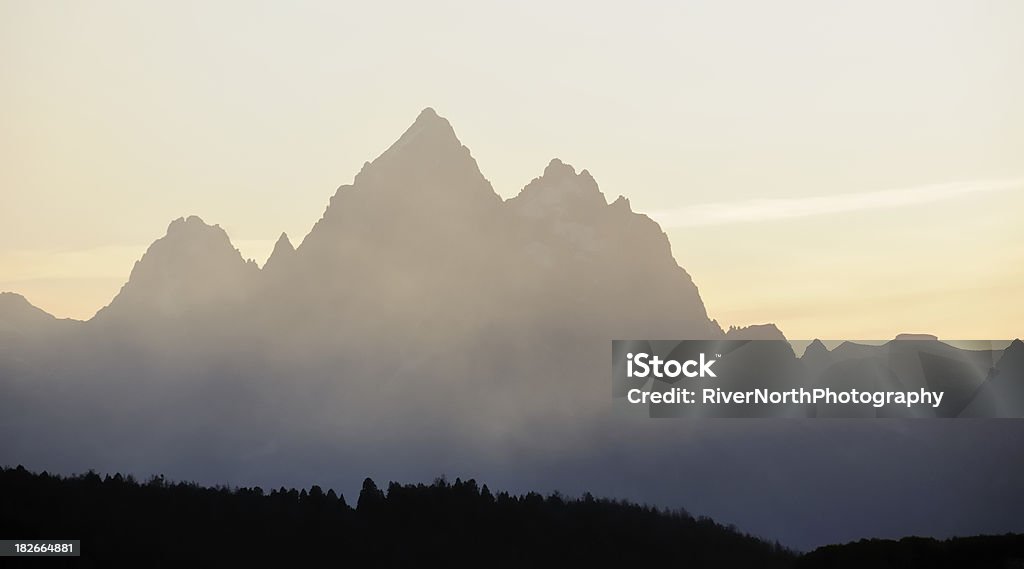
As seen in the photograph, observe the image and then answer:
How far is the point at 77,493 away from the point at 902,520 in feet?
468

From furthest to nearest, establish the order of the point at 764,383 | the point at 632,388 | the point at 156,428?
the point at 156,428 → the point at 764,383 → the point at 632,388

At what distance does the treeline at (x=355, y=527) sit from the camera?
222 feet

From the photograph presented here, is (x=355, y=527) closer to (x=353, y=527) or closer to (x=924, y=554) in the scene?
(x=353, y=527)

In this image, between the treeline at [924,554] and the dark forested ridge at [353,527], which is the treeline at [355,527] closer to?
the dark forested ridge at [353,527]

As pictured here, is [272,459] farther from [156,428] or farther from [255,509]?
[255,509]

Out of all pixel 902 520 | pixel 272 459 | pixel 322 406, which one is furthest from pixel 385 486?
pixel 902 520

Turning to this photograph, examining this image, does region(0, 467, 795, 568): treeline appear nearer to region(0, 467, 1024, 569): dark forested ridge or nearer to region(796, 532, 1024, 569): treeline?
region(0, 467, 1024, 569): dark forested ridge

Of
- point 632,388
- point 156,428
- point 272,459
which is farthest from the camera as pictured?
point 156,428

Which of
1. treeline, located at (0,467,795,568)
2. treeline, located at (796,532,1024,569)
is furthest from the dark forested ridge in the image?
treeline, located at (796,532,1024,569)

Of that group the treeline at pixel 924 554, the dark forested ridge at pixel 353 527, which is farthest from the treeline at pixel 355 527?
the treeline at pixel 924 554

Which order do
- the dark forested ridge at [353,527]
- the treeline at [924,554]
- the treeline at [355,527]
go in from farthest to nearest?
1. the treeline at [355,527]
2. the dark forested ridge at [353,527]
3. the treeline at [924,554]

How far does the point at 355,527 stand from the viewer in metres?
79.1

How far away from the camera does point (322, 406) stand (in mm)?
190375

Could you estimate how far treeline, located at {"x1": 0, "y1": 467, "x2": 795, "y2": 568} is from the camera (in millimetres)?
67562
